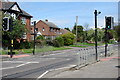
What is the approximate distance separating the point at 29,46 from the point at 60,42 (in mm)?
11103

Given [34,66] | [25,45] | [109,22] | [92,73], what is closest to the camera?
[92,73]

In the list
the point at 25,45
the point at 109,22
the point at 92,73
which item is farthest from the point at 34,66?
the point at 25,45

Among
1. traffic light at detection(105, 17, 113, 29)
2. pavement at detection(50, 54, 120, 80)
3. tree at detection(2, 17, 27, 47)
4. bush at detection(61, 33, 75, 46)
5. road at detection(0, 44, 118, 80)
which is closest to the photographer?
pavement at detection(50, 54, 120, 80)

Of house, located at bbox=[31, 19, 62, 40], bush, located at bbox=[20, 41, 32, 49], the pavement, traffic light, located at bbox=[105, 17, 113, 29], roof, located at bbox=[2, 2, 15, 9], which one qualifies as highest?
roof, located at bbox=[2, 2, 15, 9]

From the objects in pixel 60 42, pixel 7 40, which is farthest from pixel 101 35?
pixel 7 40

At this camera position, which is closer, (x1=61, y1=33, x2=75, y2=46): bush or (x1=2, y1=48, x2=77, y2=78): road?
(x1=2, y1=48, x2=77, y2=78): road

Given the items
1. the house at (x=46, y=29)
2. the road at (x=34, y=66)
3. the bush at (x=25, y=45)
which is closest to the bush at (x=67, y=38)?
the house at (x=46, y=29)

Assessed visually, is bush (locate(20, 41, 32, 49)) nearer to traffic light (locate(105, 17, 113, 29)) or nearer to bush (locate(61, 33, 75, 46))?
bush (locate(61, 33, 75, 46))

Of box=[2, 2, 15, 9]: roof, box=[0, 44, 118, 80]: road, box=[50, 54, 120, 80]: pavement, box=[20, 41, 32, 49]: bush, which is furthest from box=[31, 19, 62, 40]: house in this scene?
box=[50, 54, 120, 80]: pavement

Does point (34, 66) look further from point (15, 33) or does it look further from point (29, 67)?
point (15, 33)

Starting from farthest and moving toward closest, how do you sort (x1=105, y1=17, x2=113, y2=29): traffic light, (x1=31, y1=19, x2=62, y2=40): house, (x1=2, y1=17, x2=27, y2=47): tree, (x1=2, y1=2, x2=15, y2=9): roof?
(x1=31, y1=19, x2=62, y2=40): house, (x1=2, y1=2, x2=15, y2=9): roof, (x1=2, y1=17, x2=27, y2=47): tree, (x1=105, y1=17, x2=113, y2=29): traffic light

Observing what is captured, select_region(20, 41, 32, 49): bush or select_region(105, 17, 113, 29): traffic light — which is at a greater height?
select_region(105, 17, 113, 29): traffic light

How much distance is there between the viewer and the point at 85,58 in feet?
54.1

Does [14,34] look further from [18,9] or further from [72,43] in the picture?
[72,43]
